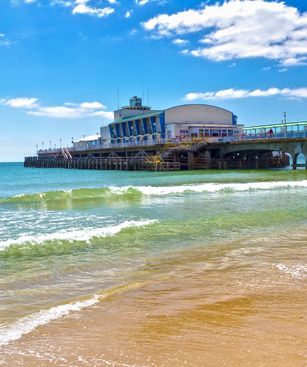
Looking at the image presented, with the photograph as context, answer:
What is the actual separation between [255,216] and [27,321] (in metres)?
10.4

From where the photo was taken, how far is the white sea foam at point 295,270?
7.07 meters

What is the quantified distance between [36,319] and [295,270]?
4.25 metres

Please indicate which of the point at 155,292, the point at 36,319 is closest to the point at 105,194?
the point at 155,292

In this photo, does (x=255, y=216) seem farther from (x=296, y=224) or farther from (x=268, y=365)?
(x=268, y=365)

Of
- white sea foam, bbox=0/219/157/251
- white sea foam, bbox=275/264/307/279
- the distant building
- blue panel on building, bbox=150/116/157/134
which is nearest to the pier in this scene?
the distant building

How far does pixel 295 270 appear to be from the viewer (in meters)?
7.40

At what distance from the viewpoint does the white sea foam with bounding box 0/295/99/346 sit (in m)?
4.82

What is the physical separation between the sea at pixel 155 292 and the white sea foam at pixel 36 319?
0.04 feet

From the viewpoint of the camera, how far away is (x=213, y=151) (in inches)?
2216

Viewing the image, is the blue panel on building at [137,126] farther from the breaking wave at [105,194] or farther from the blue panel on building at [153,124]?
the breaking wave at [105,194]

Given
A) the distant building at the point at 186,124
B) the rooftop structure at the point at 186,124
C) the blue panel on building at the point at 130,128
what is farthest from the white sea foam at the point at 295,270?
the blue panel on building at the point at 130,128

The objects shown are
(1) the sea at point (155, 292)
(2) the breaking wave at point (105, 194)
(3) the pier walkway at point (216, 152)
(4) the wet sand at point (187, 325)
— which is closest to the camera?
(4) the wet sand at point (187, 325)

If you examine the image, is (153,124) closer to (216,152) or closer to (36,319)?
(216,152)

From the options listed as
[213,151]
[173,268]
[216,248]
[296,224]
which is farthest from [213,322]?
[213,151]
